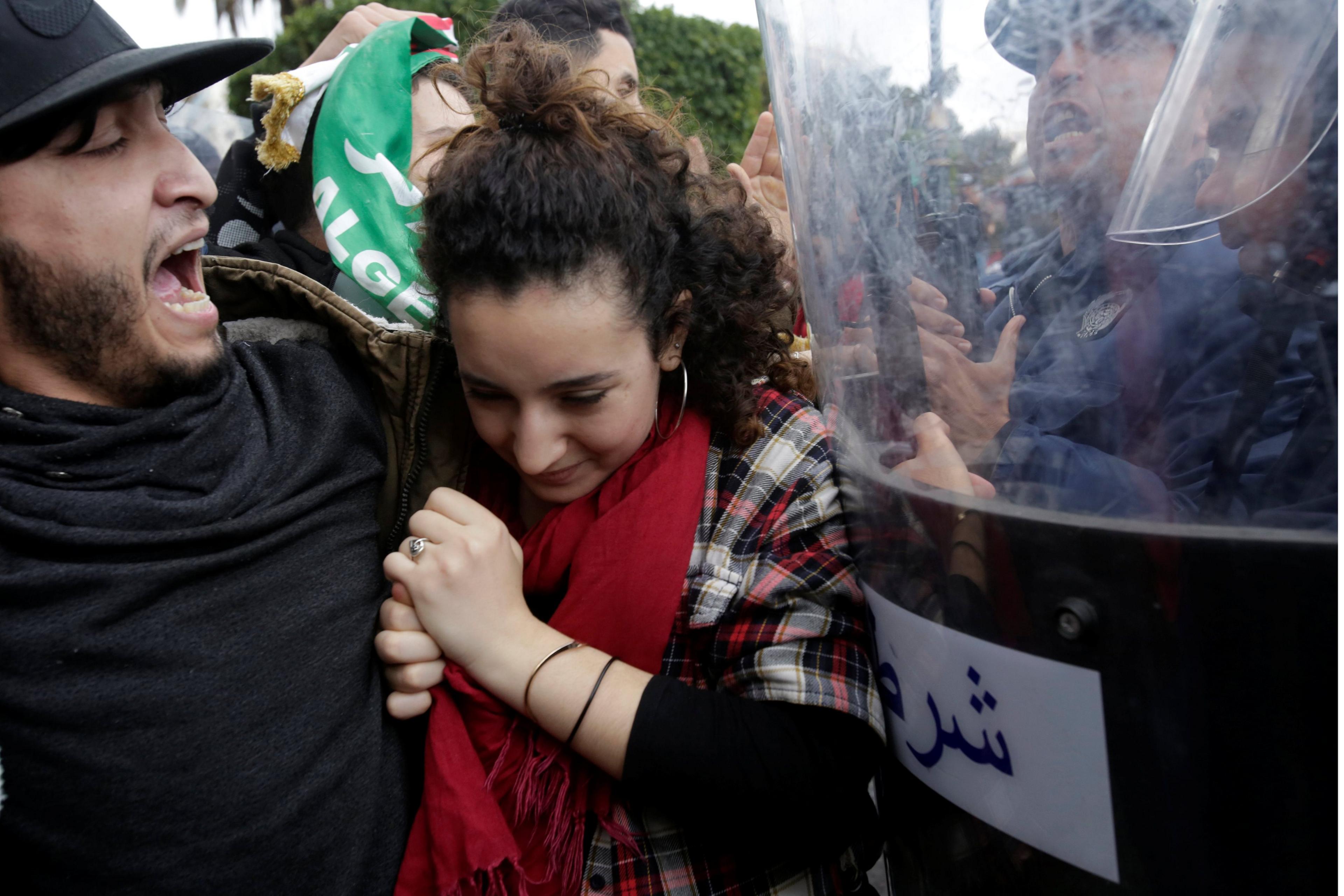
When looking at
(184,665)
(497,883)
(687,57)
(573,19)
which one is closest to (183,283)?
Result: (184,665)

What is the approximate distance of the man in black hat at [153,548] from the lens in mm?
1129

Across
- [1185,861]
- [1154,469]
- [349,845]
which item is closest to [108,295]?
[349,845]

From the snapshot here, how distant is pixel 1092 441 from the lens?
31.6 inches

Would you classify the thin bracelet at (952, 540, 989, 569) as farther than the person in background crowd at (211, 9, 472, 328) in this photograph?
No

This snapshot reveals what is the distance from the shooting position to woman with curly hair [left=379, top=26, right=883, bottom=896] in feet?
4.09

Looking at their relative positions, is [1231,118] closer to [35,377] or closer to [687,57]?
[35,377]

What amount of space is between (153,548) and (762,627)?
2.82ft

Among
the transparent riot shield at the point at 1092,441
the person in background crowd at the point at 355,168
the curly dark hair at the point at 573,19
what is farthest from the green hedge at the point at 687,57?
the transparent riot shield at the point at 1092,441

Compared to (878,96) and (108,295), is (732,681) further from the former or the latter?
(108,295)

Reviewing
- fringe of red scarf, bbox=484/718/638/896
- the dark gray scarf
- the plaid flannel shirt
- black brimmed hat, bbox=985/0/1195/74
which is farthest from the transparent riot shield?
the dark gray scarf

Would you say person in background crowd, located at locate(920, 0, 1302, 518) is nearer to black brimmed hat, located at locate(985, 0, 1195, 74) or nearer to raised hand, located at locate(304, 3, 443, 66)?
black brimmed hat, located at locate(985, 0, 1195, 74)

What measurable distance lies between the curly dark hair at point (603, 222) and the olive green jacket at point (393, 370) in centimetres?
10

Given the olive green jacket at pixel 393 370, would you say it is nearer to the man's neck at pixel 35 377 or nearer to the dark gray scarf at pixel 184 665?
the dark gray scarf at pixel 184 665

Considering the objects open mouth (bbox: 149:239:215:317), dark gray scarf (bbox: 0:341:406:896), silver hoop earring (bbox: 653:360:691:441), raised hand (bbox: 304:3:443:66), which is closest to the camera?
dark gray scarf (bbox: 0:341:406:896)
